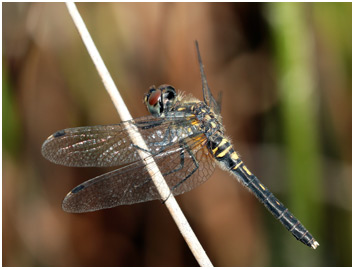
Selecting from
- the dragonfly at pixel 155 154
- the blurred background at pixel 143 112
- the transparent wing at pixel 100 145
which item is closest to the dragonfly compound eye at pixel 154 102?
the dragonfly at pixel 155 154

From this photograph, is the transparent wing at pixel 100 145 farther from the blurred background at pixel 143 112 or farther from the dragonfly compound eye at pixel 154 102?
the blurred background at pixel 143 112

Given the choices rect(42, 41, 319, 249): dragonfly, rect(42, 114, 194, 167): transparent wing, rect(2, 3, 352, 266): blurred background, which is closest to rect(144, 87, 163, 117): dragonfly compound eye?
rect(42, 41, 319, 249): dragonfly

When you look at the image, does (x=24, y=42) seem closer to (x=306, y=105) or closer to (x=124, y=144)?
(x=124, y=144)

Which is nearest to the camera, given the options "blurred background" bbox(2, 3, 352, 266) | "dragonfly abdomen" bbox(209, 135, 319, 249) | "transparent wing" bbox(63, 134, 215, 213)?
"transparent wing" bbox(63, 134, 215, 213)

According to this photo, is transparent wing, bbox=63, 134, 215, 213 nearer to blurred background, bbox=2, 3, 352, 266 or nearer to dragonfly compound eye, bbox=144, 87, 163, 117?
dragonfly compound eye, bbox=144, 87, 163, 117

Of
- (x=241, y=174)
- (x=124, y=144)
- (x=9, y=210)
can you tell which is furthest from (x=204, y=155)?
(x=9, y=210)
